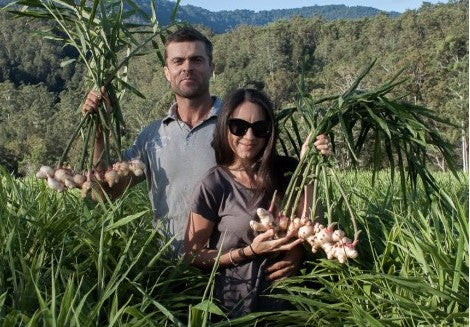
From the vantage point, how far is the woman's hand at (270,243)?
6.69 feet

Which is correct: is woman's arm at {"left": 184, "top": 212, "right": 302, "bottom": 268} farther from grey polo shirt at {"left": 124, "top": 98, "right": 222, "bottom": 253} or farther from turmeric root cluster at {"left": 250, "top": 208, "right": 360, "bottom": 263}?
grey polo shirt at {"left": 124, "top": 98, "right": 222, "bottom": 253}

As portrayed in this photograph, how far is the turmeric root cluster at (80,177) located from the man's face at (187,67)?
20.0 inches

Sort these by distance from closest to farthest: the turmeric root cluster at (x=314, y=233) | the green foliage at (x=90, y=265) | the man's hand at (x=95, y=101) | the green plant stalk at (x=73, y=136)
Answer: the turmeric root cluster at (x=314, y=233) → the green foliage at (x=90, y=265) → the green plant stalk at (x=73, y=136) → the man's hand at (x=95, y=101)

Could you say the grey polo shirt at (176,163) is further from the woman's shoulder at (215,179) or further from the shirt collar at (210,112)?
the woman's shoulder at (215,179)

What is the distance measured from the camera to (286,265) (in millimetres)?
2293

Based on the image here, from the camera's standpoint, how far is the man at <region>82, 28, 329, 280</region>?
2.62 metres

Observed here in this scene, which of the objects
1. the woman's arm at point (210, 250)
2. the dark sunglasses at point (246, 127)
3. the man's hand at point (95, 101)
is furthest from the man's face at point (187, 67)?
the woman's arm at point (210, 250)

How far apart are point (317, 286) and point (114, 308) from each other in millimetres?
899

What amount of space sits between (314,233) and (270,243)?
16cm

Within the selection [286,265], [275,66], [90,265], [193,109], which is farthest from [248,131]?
[275,66]

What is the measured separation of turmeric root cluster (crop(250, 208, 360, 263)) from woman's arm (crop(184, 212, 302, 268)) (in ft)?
0.12

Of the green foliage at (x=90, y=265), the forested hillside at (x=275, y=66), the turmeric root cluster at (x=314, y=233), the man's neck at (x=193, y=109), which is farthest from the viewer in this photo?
the forested hillside at (x=275, y=66)

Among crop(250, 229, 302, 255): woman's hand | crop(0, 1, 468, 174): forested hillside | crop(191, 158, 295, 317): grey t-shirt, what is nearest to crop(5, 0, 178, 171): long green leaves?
crop(191, 158, 295, 317): grey t-shirt

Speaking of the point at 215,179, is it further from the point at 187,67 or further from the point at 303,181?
the point at 187,67
